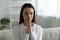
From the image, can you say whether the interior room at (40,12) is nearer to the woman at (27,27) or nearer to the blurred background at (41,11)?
the blurred background at (41,11)

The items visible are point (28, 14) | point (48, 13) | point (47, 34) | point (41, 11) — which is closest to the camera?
point (28, 14)

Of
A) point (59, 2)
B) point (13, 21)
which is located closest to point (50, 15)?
point (59, 2)

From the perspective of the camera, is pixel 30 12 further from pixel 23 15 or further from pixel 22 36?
pixel 22 36

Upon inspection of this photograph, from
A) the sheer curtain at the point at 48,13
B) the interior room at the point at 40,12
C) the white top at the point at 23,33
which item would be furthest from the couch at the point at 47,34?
the sheer curtain at the point at 48,13

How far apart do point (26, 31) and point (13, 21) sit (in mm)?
2181

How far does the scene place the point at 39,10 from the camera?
3.35 metres

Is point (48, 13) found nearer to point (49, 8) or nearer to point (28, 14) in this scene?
point (49, 8)

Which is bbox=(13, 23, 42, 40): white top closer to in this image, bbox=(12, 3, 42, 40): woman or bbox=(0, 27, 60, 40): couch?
bbox=(12, 3, 42, 40): woman

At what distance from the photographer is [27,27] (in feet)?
4.07

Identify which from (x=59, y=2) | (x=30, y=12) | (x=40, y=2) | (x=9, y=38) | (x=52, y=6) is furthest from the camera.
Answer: (x=40, y=2)

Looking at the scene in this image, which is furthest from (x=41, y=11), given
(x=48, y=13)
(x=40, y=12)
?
(x=48, y=13)

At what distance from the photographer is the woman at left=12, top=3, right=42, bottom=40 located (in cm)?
123

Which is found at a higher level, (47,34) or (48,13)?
(48,13)

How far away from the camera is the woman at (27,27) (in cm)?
123
